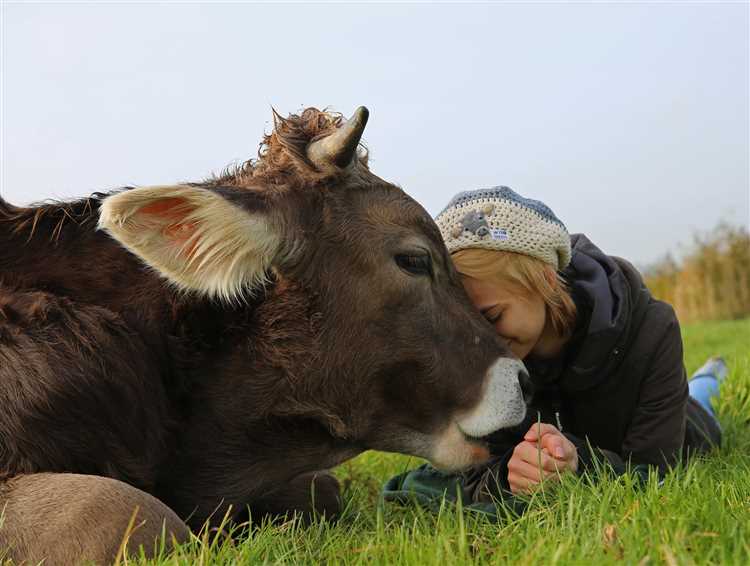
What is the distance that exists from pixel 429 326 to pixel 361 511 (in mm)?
990

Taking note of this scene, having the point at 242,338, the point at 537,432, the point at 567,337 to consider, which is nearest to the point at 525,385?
the point at 537,432

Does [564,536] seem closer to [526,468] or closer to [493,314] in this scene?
[526,468]

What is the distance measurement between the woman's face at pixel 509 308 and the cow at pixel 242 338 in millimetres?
353

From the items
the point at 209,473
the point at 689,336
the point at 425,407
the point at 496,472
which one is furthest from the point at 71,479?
the point at 689,336

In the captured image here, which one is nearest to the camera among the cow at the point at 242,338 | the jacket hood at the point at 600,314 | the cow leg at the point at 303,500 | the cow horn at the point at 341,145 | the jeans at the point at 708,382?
the cow at the point at 242,338

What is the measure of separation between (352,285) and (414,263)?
0.99ft

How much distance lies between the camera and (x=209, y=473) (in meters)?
3.48

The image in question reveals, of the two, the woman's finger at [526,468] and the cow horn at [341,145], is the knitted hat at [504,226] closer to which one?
the cow horn at [341,145]

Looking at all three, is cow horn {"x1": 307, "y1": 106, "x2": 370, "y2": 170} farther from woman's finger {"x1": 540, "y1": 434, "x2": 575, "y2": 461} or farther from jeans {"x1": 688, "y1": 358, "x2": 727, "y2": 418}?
jeans {"x1": 688, "y1": 358, "x2": 727, "y2": 418}

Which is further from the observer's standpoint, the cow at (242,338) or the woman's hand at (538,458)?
the woman's hand at (538,458)

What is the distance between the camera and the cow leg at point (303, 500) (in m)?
3.92

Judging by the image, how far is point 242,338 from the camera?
3467 millimetres

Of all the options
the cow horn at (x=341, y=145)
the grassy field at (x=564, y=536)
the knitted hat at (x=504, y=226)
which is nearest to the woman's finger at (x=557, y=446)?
the grassy field at (x=564, y=536)

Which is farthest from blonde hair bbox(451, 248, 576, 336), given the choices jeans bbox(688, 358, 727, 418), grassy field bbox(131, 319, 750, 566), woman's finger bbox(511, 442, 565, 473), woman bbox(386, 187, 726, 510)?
jeans bbox(688, 358, 727, 418)
